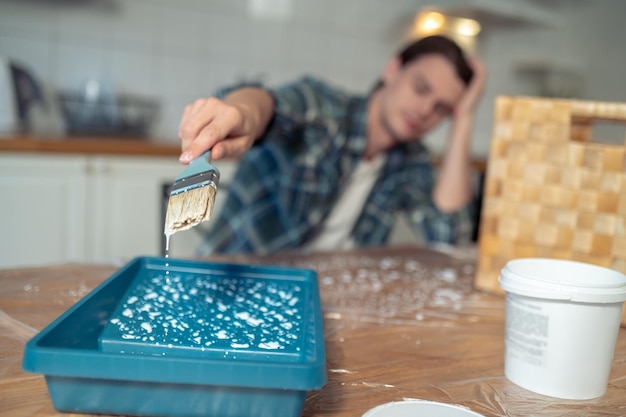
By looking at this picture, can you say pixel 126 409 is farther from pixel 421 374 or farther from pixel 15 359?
pixel 421 374

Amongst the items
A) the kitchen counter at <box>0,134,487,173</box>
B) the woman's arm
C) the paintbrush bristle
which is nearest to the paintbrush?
the paintbrush bristle

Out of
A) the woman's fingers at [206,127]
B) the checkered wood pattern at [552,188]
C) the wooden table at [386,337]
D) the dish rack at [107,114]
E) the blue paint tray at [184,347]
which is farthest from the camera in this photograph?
the dish rack at [107,114]

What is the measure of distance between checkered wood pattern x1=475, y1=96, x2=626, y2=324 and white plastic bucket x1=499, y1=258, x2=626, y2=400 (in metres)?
0.25

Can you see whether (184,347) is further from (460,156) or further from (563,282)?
(460,156)

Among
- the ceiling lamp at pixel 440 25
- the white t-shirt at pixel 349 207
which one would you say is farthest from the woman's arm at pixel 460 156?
the ceiling lamp at pixel 440 25

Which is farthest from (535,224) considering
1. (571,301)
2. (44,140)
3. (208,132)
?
(44,140)

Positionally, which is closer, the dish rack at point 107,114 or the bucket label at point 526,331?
the bucket label at point 526,331

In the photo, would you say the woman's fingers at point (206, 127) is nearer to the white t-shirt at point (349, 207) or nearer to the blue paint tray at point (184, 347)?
the blue paint tray at point (184, 347)

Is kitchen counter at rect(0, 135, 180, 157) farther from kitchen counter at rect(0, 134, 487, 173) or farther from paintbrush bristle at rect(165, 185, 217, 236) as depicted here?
paintbrush bristle at rect(165, 185, 217, 236)

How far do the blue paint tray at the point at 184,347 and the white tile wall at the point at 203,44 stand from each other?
1970 mm

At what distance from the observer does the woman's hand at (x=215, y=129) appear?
→ 0.70 m

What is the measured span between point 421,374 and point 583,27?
4009mm

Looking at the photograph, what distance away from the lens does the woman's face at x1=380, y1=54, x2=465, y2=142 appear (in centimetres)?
160

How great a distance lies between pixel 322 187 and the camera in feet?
5.23
